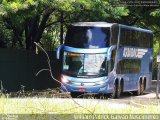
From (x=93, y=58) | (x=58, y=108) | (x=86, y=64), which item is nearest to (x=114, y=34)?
(x=93, y=58)

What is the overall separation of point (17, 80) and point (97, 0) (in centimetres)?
656

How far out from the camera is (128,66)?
30297 mm

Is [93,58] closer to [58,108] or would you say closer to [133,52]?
[133,52]

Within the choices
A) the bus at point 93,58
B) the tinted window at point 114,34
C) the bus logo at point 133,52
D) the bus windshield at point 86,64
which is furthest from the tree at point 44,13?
the bus windshield at point 86,64

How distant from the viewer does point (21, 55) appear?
32406 mm

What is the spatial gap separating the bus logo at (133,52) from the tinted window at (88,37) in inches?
93.0

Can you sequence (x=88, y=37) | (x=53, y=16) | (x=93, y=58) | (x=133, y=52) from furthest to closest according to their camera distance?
1. (x=53, y=16)
2. (x=133, y=52)
3. (x=88, y=37)
4. (x=93, y=58)

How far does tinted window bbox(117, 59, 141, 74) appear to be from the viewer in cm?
2906

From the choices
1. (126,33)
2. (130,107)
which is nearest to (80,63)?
A: (126,33)

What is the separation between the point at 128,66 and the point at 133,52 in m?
0.84

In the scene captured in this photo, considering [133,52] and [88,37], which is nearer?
[88,37]

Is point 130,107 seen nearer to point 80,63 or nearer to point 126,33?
point 80,63

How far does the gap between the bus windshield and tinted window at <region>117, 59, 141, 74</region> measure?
1758 mm

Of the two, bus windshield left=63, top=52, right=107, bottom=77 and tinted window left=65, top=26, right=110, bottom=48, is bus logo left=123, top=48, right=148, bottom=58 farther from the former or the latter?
bus windshield left=63, top=52, right=107, bottom=77
